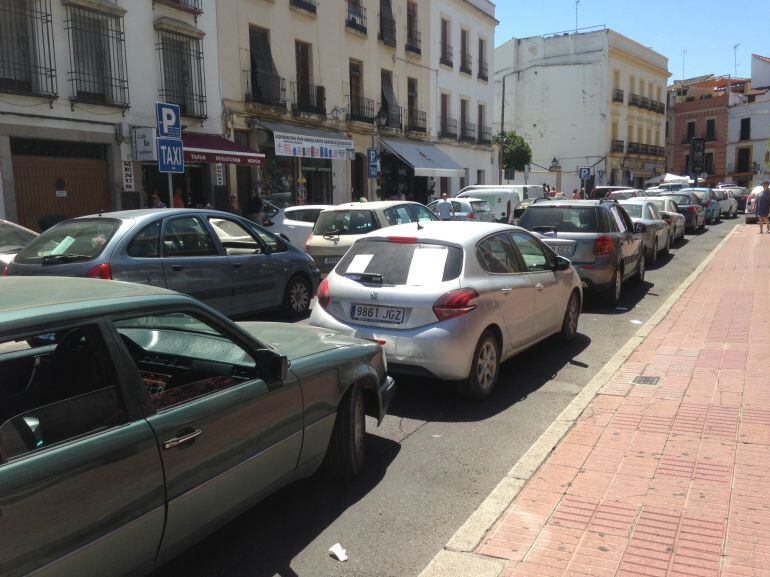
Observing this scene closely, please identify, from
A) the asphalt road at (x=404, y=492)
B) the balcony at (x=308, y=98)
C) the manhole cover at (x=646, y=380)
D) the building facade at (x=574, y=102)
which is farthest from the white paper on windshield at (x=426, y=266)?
the building facade at (x=574, y=102)

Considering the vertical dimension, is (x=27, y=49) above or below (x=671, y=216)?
above

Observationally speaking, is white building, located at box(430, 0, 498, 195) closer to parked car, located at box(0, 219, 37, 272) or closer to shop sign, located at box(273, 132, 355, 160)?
shop sign, located at box(273, 132, 355, 160)

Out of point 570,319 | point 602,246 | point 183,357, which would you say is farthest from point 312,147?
point 183,357

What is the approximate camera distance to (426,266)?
222 inches

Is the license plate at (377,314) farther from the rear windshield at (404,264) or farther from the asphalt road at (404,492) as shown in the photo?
the asphalt road at (404,492)

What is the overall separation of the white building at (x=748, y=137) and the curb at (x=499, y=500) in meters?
68.8

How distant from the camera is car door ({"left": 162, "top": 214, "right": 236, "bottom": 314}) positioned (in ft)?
24.3

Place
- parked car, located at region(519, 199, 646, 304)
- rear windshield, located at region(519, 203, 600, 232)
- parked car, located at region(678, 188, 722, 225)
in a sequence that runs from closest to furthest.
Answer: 1. parked car, located at region(519, 199, 646, 304)
2. rear windshield, located at region(519, 203, 600, 232)
3. parked car, located at region(678, 188, 722, 225)

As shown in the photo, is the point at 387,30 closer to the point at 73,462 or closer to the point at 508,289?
the point at 508,289

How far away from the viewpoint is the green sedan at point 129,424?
88.5 inches

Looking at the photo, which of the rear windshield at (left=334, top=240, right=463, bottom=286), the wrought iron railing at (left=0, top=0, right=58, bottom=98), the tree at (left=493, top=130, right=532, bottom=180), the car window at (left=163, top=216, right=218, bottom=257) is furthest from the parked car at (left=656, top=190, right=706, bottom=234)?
the tree at (left=493, top=130, right=532, bottom=180)

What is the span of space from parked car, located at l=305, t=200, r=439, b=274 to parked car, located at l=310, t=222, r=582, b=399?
4.97m

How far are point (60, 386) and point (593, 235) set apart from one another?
27.8ft

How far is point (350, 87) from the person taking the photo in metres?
27.0
